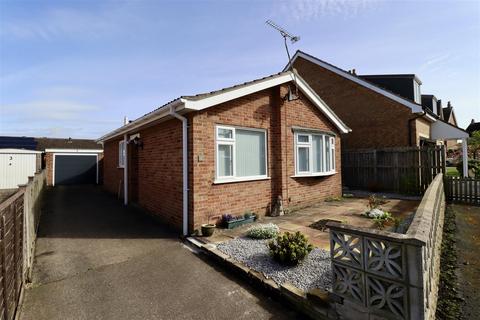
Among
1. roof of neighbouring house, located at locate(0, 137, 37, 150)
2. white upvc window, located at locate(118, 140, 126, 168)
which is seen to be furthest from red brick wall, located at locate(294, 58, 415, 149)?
roof of neighbouring house, located at locate(0, 137, 37, 150)

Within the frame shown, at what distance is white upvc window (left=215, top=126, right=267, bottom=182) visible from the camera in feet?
22.6

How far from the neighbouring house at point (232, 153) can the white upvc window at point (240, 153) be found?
0.03 m

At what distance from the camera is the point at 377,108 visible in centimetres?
1427

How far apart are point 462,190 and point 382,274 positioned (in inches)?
418

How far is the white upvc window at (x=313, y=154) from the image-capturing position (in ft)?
29.6

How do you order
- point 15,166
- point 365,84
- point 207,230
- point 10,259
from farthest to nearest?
point 15,166 → point 365,84 → point 207,230 → point 10,259

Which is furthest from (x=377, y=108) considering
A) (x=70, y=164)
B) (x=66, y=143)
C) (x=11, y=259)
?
(x=66, y=143)

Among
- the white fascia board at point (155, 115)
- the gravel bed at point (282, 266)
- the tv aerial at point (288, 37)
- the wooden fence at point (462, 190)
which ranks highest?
the tv aerial at point (288, 37)

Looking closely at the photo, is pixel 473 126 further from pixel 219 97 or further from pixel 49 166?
pixel 49 166

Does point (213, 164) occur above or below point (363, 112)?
below

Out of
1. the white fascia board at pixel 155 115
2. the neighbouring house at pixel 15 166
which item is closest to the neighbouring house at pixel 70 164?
the neighbouring house at pixel 15 166

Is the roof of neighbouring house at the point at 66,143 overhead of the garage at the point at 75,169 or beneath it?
overhead

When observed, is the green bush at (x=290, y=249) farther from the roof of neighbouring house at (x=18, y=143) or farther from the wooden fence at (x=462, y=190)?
the roof of neighbouring house at (x=18, y=143)

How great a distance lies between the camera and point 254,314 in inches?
131
